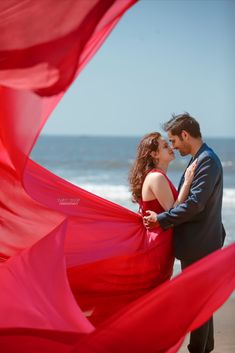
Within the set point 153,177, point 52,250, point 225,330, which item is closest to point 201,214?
point 153,177

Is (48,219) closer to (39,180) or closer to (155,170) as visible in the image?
(39,180)

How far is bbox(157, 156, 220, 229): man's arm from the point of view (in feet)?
17.7

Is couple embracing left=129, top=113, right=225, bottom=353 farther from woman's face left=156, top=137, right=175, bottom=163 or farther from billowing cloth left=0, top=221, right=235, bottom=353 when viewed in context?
billowing cloth left=0, top=221, right=235, bottom=353

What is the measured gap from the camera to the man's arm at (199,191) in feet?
17.7

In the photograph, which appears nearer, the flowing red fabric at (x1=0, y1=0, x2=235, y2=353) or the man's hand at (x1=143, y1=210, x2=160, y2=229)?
the flowing red fabric at (x1=0, y1=0, x2=235, y2=353)

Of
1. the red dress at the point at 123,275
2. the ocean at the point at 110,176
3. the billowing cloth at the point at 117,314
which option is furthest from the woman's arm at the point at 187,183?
the ocean at the point at 110,176

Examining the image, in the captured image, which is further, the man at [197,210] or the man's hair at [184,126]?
the man's hair at [184,126]

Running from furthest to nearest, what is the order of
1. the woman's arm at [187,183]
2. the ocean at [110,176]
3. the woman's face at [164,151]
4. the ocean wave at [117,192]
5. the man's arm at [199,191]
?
the ocean wave at [117,192] < the ocean at [110,176] < the woman's face at [164,151] < the woman's arm at [187,183] < the man's arm at [199,191]

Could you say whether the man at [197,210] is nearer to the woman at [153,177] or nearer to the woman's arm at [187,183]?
the woman's arm at [187,183]

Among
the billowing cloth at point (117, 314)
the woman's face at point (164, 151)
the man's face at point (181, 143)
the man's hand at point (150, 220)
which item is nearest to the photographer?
the billowing cloth at point (117, 314)

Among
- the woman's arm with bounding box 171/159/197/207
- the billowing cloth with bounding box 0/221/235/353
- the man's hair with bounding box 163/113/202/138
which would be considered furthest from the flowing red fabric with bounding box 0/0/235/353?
the man's hair with bounding box 163/113/202/138

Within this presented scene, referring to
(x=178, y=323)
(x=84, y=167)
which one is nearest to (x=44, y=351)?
(x=178, y=323)

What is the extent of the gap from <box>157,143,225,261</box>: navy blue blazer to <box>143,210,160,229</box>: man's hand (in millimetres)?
117

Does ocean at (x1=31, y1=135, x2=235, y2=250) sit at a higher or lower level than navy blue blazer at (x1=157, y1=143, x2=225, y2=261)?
lower
